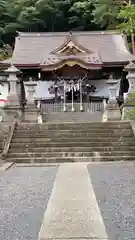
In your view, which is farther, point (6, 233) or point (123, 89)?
point (123, 89)

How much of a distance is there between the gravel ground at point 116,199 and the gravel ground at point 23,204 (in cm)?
89

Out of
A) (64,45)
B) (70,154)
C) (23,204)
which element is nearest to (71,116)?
(64,45)

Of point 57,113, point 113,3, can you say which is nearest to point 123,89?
point 57,113

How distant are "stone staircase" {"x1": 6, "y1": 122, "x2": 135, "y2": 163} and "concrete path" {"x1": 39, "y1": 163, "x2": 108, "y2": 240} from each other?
202 inches

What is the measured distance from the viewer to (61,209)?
4.81 meters

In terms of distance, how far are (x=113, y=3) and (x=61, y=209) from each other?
1122 inches

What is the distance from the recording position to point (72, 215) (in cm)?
446

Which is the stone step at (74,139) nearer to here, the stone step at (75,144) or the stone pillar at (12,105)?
the stone step at (75,144)

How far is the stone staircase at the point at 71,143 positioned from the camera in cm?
1182

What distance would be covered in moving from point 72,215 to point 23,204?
3.65 ft

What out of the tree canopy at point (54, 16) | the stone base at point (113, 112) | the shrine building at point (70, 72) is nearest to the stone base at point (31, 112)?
the stone base at point (113, 112)

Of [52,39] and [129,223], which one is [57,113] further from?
[129,223]

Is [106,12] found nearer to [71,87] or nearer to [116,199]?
[71,87]

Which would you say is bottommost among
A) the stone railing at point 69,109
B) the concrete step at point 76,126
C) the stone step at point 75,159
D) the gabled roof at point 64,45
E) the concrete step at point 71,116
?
the stone step at point 75,159
